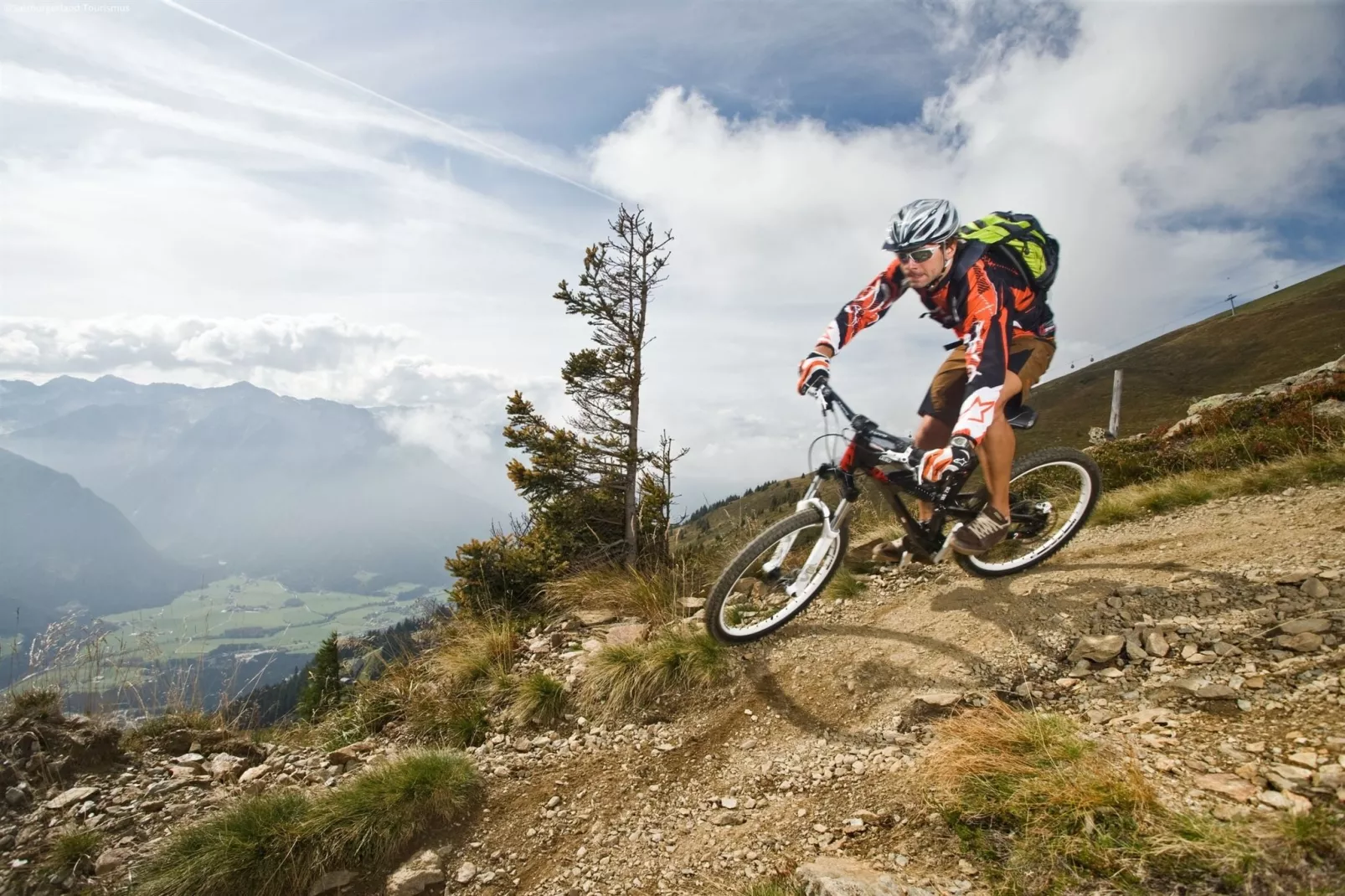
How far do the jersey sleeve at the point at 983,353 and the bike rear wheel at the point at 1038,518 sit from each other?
1.39 m

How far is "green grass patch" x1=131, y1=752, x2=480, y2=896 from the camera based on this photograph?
3.68 m

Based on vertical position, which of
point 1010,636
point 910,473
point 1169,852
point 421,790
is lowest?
point 421,790

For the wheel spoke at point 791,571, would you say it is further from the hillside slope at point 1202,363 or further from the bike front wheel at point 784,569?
the hillside slope at point 1202,363

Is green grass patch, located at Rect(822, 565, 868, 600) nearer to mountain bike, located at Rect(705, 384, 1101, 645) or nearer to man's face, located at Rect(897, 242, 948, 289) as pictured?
mountain bike, located at Rect(705, 384, 1101, 645)

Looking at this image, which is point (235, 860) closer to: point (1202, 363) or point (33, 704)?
point (33, 704)

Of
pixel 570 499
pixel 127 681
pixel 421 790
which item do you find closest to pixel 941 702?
pixel 421 790

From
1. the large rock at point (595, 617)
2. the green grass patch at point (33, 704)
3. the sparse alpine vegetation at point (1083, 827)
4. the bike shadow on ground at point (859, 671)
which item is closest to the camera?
the sparse alpine vegetation at point (1083, 827)

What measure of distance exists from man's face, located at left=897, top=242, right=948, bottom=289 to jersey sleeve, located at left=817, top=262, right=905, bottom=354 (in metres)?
0.36

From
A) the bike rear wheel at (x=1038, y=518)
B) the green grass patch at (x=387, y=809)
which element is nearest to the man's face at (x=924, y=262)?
the bike rear wheel at (x=1038, y=518)

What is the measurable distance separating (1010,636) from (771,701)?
208cm

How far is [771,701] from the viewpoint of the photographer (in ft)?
16.3

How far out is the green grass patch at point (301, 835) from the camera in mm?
3678

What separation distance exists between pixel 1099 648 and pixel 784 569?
97.7 inches

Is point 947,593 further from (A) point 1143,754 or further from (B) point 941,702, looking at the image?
(A) point 1143,754
